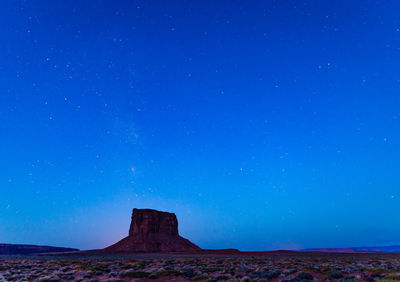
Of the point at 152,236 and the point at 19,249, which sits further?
the point at 19,249

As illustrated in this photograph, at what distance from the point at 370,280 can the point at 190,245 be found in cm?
11001

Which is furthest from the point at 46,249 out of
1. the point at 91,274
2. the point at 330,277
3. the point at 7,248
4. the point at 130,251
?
the point at 330,277

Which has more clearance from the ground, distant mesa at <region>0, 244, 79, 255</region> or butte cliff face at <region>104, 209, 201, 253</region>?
butte cliff face at <region>104, 209, 201, 253</region>

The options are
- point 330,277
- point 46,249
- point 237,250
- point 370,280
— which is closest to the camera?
point 370,280

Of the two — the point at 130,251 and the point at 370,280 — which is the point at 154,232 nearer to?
the point at 130,251

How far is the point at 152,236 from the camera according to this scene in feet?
373

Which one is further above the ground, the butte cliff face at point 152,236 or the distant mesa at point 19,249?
the butte cliff face at point 152,236

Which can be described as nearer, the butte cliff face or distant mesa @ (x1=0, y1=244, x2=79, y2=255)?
the butte cliff face

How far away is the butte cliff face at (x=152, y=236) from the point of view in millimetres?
104938

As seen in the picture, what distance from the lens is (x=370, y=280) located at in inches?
539

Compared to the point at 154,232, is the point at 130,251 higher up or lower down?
lower down

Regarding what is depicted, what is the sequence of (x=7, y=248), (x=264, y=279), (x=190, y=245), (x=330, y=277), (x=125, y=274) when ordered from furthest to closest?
1. (x=7, y=248)
2. (x=190, y=245)
3. (x=125, y=274)
4. (x=330, y=277)
5. (x=264, y=279)

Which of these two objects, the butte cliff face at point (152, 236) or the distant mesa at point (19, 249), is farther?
the distant mesa at point (19, 249)

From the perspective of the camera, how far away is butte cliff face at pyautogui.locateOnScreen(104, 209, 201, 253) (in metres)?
105
